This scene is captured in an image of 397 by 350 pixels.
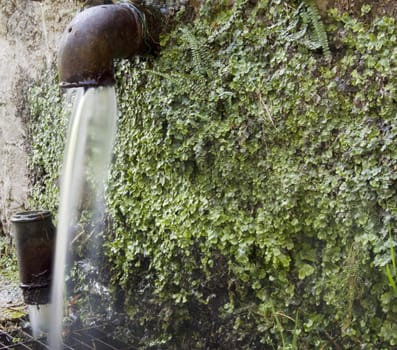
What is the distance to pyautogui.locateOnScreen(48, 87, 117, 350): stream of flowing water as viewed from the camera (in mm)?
2688

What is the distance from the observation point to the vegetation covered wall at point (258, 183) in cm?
185

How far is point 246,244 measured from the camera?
87.1 inches

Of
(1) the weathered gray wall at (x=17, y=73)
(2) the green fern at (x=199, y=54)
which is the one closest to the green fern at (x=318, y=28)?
(2) the green fern at (x=199, y=54)

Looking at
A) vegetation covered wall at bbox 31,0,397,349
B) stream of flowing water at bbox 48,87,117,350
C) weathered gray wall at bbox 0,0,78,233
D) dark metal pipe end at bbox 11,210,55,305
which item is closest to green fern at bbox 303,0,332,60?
vegetation covered wall at bbox 31,0,397,349

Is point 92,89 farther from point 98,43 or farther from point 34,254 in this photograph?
point 34,254

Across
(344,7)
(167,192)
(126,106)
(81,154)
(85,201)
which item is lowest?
(85,201)

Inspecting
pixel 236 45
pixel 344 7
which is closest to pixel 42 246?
pixel 236 45

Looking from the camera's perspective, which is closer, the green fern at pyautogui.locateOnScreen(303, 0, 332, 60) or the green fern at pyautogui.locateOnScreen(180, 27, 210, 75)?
the green fern at pyautogui.locateOnScreen(303, 0, 332, 60)

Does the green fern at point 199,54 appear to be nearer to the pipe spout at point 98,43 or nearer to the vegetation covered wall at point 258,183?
the vegetation covered wall at point 258,183

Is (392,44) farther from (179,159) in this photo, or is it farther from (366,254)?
(179,159)

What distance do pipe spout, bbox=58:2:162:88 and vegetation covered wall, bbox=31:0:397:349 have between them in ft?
0.64

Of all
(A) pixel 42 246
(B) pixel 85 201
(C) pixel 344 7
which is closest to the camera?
(C) pixel 344 7

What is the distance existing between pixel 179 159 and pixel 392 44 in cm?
112

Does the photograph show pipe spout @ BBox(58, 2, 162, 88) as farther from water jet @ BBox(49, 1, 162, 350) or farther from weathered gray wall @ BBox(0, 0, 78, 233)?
weathered gray wall @ BBox(0, 0, 78, 233)
